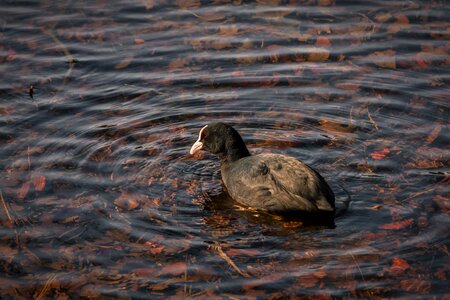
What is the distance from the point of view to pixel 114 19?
10.9m

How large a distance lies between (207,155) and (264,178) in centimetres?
139

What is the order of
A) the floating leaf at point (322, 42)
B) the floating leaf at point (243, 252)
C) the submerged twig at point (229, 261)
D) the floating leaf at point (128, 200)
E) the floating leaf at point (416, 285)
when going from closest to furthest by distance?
the floating leaf at point (416, 285)
the submerged twig at point (229, 261)
the floating leaf at point (243, 252)
the floating leaf at point (128, 200)
the floating leaf at point (322, 42)

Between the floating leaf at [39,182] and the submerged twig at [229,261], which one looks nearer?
the submerged twig at [229,261]

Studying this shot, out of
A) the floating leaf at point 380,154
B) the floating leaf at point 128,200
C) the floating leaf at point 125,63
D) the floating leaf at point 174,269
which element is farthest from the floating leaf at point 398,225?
the floating leaf at point 125,63

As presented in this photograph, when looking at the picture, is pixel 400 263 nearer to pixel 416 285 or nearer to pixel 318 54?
pixel 416 285

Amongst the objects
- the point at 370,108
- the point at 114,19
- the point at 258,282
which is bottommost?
the point at 258,282

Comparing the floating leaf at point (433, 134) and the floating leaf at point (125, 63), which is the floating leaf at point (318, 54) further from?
the floating leaf at point (125, 63)

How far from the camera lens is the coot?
6938mm

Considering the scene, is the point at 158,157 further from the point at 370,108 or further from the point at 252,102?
the point at 370,108

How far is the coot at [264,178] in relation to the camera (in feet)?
22.8

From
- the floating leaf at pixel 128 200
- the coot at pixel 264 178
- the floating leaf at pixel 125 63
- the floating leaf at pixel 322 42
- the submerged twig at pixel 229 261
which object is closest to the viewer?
the submerged twig at pixel 229 261

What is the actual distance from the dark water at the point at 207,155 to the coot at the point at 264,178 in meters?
0.19

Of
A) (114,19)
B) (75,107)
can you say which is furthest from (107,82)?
(114,19)

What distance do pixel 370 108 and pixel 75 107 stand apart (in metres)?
3.37
